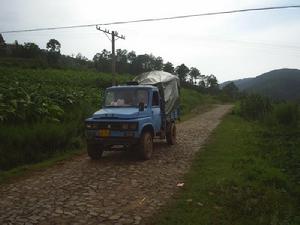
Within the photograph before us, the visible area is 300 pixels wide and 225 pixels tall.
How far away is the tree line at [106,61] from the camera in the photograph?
6750cm

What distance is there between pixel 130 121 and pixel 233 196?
13.2 ft

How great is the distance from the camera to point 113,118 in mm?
10969

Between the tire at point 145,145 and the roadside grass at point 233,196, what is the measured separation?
1.47 metres

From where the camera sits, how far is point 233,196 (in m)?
7.95

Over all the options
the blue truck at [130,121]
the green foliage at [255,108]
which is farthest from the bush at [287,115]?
the blue truck at [130,121]

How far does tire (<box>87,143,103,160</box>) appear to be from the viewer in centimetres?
1156

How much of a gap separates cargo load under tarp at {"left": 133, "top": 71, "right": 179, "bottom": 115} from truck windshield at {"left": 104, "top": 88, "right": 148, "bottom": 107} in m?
1.83

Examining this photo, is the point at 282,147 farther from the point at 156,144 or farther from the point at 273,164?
the point at 156,144

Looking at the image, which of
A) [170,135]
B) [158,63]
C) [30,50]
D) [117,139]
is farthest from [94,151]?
[158,63]

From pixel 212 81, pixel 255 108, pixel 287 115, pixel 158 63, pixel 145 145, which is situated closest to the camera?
pixel 145 145

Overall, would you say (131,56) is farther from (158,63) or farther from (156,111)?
(156,111)

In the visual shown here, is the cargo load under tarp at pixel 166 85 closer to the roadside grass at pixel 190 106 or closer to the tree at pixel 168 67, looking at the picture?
the roadside grass at pixel 190 106

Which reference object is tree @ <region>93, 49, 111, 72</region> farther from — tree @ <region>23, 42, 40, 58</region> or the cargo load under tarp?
the cargo load under tarp

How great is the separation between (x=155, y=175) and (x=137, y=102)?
3.11 metres
